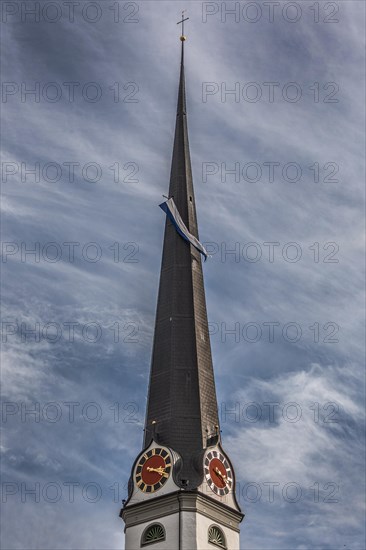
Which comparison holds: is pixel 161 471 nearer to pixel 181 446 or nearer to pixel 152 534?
pixel 181 446

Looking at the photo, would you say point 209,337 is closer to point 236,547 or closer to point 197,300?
point 197,300

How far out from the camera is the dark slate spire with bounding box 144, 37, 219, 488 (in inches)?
3750

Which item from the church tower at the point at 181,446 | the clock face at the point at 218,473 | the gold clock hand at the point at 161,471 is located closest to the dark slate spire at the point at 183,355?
the church tower at the point at 181,446

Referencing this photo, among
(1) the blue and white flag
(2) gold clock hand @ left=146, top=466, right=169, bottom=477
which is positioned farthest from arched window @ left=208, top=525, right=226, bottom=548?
(1) the blue and white flag

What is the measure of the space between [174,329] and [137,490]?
49.3 ft

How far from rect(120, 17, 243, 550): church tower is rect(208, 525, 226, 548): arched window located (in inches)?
3.0

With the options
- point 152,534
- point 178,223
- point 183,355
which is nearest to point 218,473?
point 152,534

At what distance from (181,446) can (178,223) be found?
2303 centimetres

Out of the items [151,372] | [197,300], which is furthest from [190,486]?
[197,300]

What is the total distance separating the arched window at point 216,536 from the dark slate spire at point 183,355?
371 cm

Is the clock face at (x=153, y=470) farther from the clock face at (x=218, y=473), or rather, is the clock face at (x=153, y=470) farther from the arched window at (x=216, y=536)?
the arched window at (x=216, y=536)

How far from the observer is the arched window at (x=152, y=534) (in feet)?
299

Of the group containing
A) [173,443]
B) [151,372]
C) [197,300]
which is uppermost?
[197,300]

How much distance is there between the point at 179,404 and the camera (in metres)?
96.9
